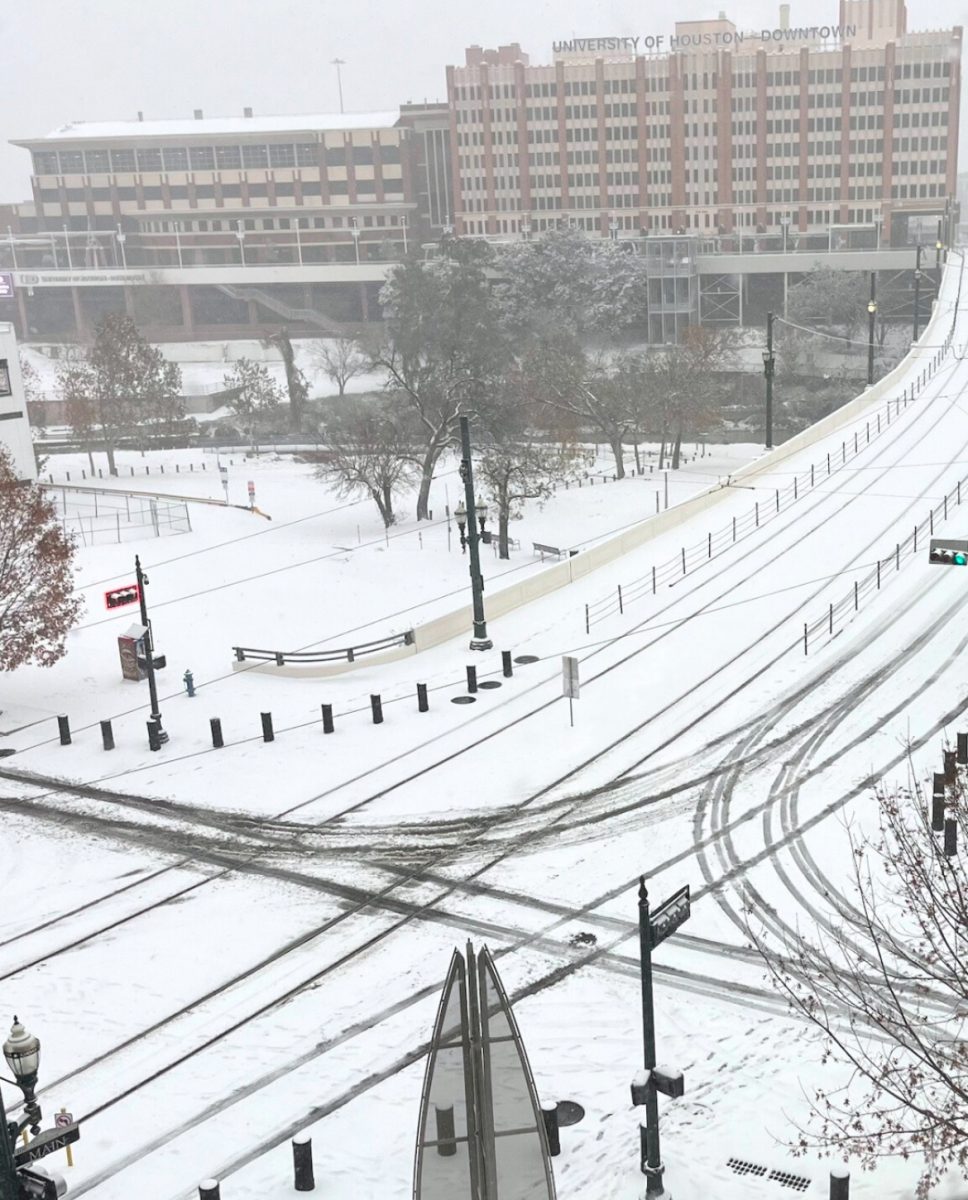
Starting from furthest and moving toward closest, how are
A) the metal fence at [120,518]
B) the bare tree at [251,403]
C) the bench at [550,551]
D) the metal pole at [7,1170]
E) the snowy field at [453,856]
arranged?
the bare tree at [251,403]
the metal fence at [120,518]
the bench at [550,551]
the snowy field at [453,856]
the metal pole at [7,1170]

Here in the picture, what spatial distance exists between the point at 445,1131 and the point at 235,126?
134 meters

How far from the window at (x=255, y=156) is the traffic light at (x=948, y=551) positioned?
370 ft

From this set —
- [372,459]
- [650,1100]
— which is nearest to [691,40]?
[372,459]

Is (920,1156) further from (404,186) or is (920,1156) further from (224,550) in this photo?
(404,186)

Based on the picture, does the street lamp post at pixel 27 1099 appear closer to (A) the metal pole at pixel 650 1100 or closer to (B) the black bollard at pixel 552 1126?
(B) the black bollard at pixel 552 1126

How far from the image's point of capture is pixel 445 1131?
7941 millimetres

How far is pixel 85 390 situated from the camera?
230 feet

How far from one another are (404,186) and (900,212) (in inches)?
1834

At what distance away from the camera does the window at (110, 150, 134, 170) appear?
12625 cm

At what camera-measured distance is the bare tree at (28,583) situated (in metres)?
27.0

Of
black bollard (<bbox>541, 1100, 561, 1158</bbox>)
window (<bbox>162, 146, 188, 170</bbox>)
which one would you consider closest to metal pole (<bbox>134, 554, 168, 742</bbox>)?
black bollard (<bbox>541, 1100, 561, 1158</bbox>)

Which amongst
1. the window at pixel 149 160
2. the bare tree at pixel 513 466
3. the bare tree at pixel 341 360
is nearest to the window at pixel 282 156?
the window at pixel 149 160

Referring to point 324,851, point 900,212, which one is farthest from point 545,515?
point 900,212

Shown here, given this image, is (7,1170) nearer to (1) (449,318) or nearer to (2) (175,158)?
(1) (449,318)
